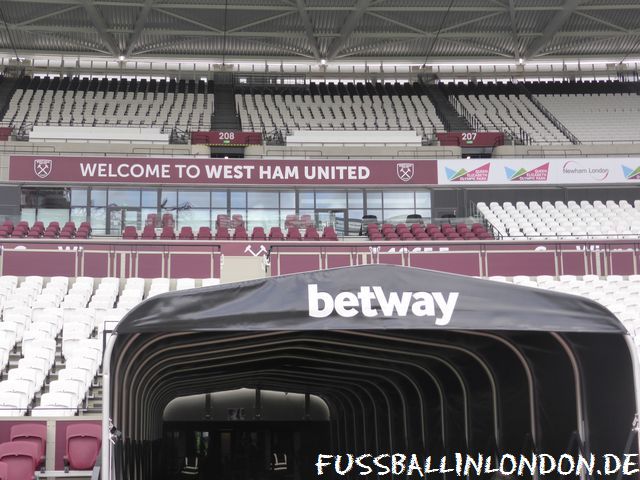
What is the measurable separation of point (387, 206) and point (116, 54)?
680 inches

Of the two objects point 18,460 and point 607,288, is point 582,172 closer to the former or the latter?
point 607,288

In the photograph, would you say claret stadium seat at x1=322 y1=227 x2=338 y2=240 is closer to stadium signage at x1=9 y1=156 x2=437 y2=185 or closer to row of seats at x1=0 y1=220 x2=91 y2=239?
stadium signage at x1=9 y1=156 x2=437 y2=185

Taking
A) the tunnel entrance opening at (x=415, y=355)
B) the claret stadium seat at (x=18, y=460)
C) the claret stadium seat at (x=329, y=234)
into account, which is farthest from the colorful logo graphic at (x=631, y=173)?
the claret stadium seat at (x=18, y=460)

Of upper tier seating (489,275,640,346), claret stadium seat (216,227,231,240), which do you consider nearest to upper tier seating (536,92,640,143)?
claret stadium seat (216,227,231,240)

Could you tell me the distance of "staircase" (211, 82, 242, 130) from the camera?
135 feet

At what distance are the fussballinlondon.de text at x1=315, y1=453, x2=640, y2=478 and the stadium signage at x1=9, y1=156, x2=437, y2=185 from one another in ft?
66.4

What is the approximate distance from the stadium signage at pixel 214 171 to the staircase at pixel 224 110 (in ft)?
27.2

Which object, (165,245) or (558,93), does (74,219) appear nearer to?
(165,245)

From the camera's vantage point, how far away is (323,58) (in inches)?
1743

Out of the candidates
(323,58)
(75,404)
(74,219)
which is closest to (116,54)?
(323,58)

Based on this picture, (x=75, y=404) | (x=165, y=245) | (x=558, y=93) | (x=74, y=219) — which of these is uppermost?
(x=558, y=93)

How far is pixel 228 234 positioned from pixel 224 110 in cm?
1457

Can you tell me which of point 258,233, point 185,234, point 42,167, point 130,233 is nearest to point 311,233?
point 258,233

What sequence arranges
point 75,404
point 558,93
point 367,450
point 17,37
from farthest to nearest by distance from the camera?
point 558,93
point 17,37
point 367,450
point 75,404
